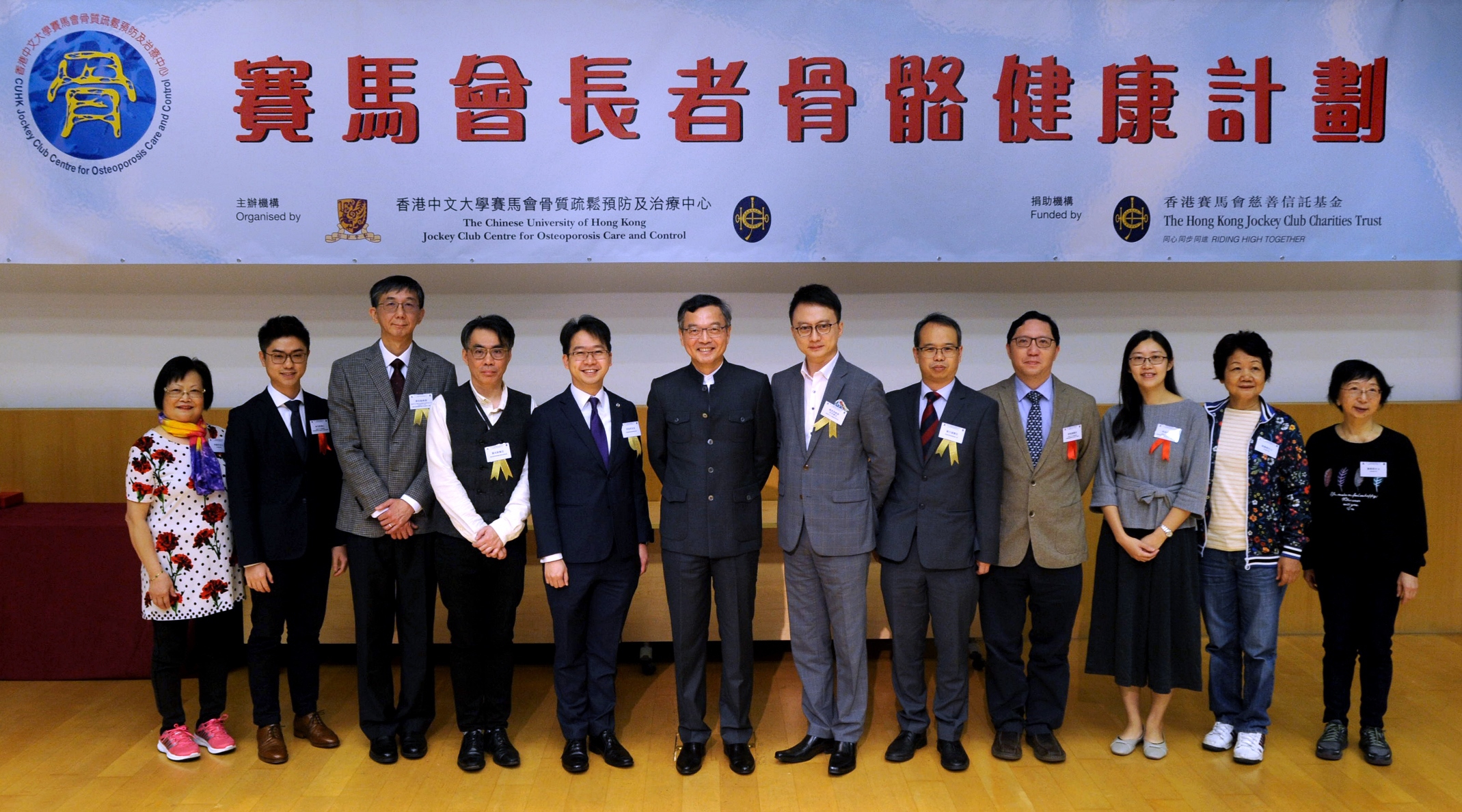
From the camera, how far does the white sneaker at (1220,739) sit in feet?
11.3

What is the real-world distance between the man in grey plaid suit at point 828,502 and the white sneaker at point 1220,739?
1217mm

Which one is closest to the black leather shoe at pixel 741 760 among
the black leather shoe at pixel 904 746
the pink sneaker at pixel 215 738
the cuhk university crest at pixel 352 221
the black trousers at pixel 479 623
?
the black leather shoe at pixel 904 746

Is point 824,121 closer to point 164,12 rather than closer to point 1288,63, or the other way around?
point 1288,63

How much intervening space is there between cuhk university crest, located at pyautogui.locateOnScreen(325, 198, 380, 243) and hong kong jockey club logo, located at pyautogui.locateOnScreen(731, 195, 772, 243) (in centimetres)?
Answer: 149

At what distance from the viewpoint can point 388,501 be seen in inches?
129

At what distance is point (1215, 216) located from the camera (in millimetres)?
4223

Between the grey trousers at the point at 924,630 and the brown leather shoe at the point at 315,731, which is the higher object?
the grey trousers at the point at 924,630

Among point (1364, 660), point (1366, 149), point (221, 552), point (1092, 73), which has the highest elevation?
point (1092, 73)

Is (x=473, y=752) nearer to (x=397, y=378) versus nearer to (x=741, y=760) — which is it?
(x=741, y=760)

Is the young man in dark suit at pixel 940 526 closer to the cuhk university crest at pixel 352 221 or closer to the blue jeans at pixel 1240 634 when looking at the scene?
the blue jeans at pixel 1240 634

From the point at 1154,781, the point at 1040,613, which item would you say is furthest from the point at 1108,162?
the point at 1154,781

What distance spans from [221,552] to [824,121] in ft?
9.16

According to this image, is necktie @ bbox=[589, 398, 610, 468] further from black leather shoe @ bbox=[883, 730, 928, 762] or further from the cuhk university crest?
the cuhk university crest

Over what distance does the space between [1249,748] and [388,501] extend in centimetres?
298
